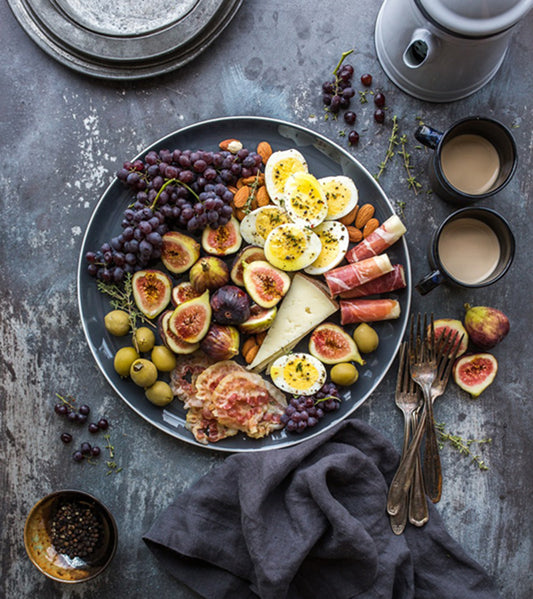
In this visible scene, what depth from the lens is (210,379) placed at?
2.24m

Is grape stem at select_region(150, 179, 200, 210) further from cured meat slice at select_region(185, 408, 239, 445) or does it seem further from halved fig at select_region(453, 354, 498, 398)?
halved fig at select_region(453, 354, 498, 398)

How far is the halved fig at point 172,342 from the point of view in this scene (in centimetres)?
222

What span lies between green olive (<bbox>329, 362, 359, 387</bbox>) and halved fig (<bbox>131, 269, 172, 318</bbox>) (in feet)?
2.51

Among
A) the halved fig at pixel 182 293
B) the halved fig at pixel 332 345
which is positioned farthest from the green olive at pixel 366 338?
the halved fig at pixel 182 293

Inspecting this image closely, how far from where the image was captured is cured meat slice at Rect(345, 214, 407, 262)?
2223mm

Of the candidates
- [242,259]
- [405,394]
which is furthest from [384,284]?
[242,259]

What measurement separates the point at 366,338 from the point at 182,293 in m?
0.79

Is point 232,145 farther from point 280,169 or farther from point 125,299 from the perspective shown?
point 125,299

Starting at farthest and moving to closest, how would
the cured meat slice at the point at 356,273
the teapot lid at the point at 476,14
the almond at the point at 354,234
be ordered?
the almond at the point at 354,234 → the cured meat slice at the point at 356,273 → the teapot lid at the point at 476,14

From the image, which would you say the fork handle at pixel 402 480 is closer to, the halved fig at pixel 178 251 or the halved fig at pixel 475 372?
the halved fig at pixel 475 372

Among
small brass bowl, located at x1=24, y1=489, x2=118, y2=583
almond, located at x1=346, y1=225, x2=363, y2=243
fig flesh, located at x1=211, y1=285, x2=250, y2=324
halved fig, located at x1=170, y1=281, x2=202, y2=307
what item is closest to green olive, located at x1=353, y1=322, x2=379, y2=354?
almond, located at x1=346, y1=225, x2=363, y2=243

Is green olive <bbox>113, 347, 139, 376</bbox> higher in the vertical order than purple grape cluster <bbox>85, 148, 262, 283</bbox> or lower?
lower

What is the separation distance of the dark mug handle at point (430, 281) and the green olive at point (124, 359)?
3.97ft

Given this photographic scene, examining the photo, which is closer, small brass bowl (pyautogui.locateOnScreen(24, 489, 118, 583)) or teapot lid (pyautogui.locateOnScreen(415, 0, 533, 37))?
teapot lid (pyautogui.locateOnScreen(415, 0, 533, 37))
